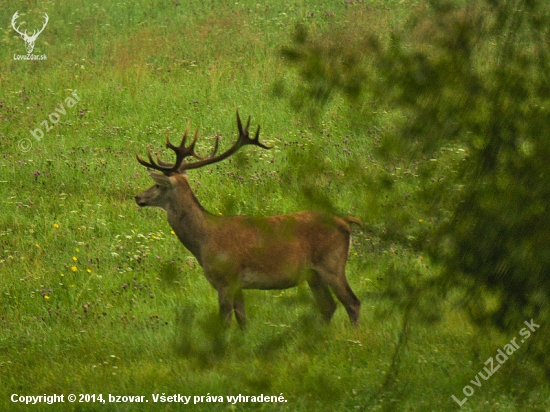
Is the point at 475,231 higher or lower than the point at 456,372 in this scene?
higher

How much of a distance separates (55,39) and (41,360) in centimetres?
1209

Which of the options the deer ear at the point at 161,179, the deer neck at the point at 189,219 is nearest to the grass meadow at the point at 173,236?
the deer neck at the point at 189,219

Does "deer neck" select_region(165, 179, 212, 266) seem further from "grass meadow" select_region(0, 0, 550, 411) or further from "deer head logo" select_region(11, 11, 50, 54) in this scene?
"deer head logo" select_region(11, 11, 50, 54)

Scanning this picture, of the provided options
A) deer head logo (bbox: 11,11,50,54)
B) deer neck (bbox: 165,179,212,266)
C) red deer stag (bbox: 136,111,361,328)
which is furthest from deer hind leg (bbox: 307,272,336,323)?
deer head logo (bbox: 11,11,50,54)

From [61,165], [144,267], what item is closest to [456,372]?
[144,267]

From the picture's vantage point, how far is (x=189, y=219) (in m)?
8.32

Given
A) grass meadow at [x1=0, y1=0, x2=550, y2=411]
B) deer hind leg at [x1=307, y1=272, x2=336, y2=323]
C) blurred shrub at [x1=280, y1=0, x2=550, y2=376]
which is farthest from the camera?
deer hind leg at [x1=307, y1=272, x2=336, y2=323]

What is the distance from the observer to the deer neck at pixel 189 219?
8.30 m

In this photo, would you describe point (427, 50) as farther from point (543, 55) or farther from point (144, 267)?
point (144, 267)

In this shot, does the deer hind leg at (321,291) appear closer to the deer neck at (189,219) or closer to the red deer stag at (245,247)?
the red deer stag at (245,247)

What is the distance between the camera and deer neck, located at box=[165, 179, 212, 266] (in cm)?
830

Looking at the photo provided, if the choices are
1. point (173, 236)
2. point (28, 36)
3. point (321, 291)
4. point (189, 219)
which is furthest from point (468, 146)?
point (28, 36)

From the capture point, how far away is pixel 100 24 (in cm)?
1964

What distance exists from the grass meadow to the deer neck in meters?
0.63
